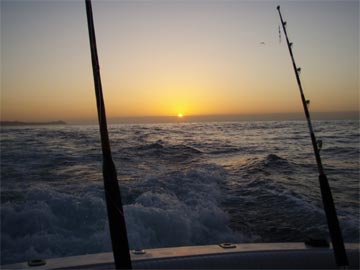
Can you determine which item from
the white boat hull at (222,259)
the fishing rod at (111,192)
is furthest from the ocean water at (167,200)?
the fishing rod at (111,192)

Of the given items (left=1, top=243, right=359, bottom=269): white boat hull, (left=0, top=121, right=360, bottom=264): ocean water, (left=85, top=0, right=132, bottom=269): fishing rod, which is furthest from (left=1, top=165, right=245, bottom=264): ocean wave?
(left=85, top=0, right=132, bottom=269): fishing rod

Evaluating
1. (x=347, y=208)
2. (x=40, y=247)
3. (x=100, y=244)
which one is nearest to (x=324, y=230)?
(x=347, y=208)

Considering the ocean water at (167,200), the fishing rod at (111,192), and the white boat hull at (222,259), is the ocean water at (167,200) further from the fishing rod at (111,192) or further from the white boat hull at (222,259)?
the fishing rod at (111,192)

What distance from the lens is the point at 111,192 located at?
1626 mm

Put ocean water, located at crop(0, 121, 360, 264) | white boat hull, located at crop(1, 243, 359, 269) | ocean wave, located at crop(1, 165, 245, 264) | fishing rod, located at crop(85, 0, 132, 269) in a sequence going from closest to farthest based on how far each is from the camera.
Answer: fishing rod, located at crop(85, 0, 132, 269) → white boat hull, located at crop(1, 243, 359, 269) → ocean wave, located at crop(1, 165, 245, 264) → ocean water, located at crop(0, 121, 360, 264)

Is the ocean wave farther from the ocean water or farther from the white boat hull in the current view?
the white boat hull

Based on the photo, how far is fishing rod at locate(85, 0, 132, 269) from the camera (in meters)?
1.60

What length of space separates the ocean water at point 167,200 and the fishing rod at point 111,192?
345 cm

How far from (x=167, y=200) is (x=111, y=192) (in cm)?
548

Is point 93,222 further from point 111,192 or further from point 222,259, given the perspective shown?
point 111,192

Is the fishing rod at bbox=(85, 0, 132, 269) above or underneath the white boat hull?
above

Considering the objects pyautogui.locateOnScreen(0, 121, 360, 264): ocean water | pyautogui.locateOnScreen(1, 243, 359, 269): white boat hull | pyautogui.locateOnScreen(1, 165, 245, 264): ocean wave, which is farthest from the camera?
pyautogui.locateOnScreen(0, 121, 360, 264): ocean water

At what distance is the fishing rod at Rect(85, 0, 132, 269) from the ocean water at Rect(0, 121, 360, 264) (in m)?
3.45

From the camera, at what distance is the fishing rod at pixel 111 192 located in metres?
1.60
